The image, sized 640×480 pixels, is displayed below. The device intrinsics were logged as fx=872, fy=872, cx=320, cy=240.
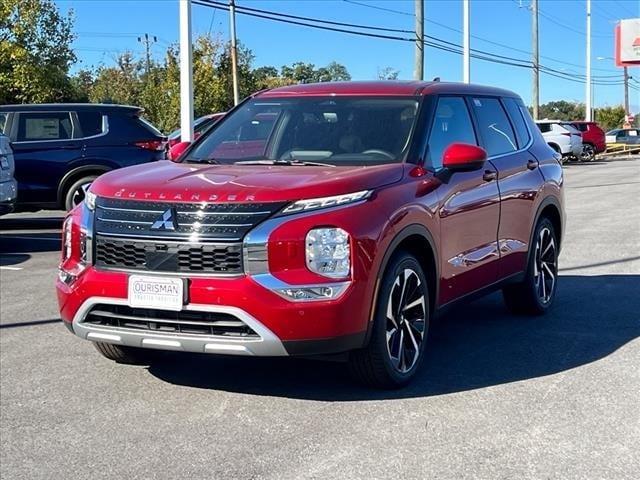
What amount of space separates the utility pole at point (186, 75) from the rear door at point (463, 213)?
379 inches

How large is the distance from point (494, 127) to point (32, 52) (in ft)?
86.3

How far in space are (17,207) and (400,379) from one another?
930cm

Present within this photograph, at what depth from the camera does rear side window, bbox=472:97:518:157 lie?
6.54m

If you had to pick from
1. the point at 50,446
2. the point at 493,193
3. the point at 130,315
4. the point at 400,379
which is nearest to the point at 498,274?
the point at 493,193

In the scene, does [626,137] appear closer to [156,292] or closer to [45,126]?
[45,126]

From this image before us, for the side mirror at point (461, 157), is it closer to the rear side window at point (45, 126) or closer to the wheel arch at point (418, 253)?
the wheel arch at point (418, 253)

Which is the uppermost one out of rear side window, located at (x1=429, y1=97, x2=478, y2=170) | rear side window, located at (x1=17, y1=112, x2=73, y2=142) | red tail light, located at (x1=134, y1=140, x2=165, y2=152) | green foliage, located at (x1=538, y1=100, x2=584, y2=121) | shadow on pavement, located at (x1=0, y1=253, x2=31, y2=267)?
green foliage, located at (x1=538, y1=100, x2=584, y2=121)

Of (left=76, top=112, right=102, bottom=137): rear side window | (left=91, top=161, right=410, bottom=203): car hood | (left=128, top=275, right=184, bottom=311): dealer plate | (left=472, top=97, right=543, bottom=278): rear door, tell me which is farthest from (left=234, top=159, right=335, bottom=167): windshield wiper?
(left=76, top=112, right=102, bottom=137): rear side window

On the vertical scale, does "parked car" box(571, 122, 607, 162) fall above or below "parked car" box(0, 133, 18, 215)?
above

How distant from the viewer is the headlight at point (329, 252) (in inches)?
177

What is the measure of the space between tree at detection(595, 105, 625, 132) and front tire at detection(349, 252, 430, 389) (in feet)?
283

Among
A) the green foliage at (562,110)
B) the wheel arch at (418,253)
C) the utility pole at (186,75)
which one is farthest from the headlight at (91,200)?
the green foliage at (562,110)

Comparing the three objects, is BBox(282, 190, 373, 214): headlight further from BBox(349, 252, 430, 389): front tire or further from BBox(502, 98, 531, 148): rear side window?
BBox(502, 98, 531, 148): rear side window

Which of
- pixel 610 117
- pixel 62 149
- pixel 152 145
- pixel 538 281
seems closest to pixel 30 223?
pixel 62 149
